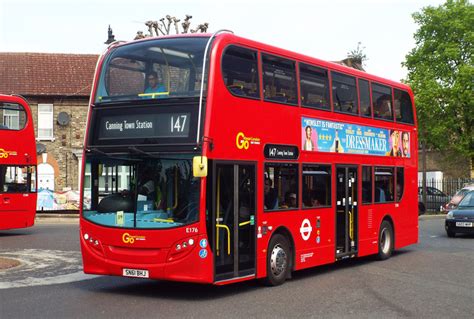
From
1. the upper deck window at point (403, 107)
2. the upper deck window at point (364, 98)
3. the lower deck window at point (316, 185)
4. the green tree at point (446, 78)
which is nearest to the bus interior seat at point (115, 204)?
the lower deck window at point (316, 185)

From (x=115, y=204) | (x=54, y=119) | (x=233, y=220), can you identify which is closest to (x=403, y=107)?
(x=233, y=220)

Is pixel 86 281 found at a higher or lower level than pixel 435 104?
lower

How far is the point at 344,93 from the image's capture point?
15344 mm

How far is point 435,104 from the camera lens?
50094 millimetres

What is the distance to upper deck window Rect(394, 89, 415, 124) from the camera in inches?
709

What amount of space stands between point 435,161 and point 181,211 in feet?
201

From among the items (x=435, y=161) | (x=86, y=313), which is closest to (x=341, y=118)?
(x=86, y=313)

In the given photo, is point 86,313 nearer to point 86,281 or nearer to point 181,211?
point 181,211

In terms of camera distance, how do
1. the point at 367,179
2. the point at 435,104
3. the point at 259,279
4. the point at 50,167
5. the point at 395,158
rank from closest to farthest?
the point at 259,279 → the point at 367,179 → the point at 395,158 → the point at 50,167 → the point at 435,104

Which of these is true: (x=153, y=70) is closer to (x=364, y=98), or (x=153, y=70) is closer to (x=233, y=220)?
(x=233, y=220)

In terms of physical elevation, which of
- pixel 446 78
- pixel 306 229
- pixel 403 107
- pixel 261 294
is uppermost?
pixel 446 78

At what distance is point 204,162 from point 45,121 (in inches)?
1411

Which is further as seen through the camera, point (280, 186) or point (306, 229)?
point (306, 229)

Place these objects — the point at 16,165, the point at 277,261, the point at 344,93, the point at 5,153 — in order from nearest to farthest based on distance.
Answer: the point at 277,261
the point at 344,93
the point at 5,153
the point at 16,165
